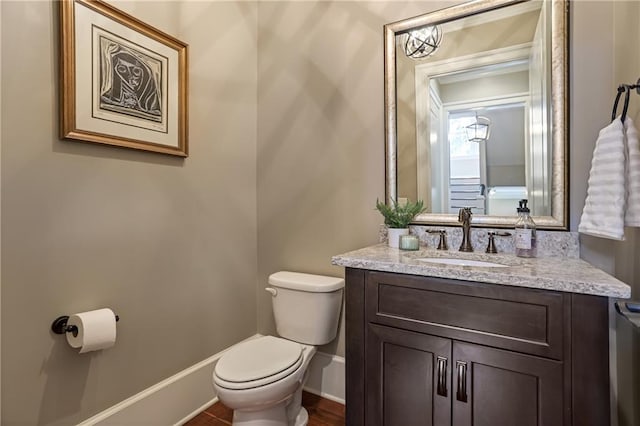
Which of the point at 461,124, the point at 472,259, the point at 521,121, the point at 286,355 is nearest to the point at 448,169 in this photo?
the point at 461,124

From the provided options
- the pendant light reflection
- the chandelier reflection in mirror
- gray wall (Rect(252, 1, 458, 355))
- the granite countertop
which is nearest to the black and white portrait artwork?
gray wall (Rect(252, 1, 458, 355))

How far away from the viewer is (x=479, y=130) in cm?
162

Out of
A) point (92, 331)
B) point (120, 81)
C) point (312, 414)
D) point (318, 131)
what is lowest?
point (312, 414)

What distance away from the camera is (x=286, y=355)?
158 cm

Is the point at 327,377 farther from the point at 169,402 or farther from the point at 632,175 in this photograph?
the point at 632,175

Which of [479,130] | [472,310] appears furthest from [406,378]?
[479,130]

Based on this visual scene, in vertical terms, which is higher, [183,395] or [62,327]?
[62,327]

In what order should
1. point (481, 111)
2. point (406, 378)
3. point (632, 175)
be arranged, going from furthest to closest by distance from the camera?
1. point (481, 111)
2. point (406, 378)
3. point (632, 175)

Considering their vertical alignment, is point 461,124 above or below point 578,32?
below

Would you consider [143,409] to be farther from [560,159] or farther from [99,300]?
[560,159]

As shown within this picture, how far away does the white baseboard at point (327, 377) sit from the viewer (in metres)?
1.97

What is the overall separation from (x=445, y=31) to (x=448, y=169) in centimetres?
71

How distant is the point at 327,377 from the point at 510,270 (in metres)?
1.34

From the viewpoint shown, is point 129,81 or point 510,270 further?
point 129,81
